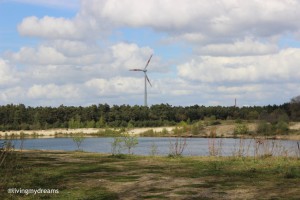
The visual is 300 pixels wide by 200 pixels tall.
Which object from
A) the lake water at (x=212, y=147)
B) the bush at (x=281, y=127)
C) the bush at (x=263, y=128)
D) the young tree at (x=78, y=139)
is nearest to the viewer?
the lake water at (x=212, y=147)

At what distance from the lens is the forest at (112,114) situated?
16188 centimetres

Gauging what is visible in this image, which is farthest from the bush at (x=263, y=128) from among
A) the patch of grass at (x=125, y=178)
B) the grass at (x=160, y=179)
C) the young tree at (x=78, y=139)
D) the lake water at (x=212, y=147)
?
the patch of grass at (x=125, y=178)

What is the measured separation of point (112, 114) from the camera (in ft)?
558

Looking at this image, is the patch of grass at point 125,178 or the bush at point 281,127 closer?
the patch of grass at point 125,178

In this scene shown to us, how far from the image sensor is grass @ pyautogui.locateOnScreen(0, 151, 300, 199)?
12.1m

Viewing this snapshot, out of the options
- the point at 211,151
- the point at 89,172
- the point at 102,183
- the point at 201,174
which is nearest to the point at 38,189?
the point at 102,183

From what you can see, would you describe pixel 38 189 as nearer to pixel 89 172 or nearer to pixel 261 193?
pixel 89 172

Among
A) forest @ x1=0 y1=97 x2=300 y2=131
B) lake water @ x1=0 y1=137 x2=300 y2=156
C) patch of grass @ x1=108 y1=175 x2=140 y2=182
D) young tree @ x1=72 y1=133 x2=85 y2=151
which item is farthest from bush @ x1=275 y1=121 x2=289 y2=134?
patch of grass @ x1=108 y1=175 x2=140 y2=182

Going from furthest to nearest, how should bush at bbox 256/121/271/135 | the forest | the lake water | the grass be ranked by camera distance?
the forest → bush at bbox 256/121/271/135 → the lake water → the grass

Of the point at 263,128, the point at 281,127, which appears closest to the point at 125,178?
the point at 263,128

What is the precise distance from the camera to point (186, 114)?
177 metres

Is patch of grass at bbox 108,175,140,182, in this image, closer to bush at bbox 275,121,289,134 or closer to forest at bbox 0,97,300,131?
bush at bbox 275,121,289,134

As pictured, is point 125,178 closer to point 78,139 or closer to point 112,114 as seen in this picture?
point 78,139

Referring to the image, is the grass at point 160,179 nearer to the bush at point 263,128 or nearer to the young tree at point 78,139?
the young tree at point 78,139
